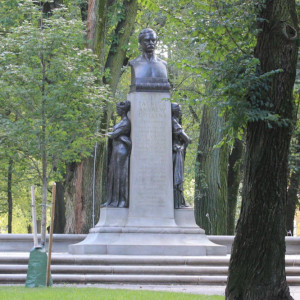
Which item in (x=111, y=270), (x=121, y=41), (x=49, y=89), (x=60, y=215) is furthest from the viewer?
(x=60, y=215)

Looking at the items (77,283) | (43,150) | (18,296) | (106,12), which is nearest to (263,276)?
(18,296)

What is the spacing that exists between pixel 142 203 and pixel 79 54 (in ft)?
21.8

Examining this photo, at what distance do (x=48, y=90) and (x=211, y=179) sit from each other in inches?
250

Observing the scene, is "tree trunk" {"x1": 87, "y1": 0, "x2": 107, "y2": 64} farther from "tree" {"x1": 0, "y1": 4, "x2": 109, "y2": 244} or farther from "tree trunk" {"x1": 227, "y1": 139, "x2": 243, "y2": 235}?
"tree trunk" {"x1": 227, "y1": 139, "x2": 243, "y2": 235}

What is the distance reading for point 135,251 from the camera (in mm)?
14727

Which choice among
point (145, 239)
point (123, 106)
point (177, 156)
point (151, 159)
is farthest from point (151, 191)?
point (123, 106)

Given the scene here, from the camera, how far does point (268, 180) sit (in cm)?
938

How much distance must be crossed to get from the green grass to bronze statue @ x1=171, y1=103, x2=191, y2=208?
218 inches

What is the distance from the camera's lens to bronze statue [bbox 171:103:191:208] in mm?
15961

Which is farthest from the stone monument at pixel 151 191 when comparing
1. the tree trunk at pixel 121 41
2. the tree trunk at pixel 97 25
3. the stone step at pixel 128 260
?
the tree trunk at pixel 121 41

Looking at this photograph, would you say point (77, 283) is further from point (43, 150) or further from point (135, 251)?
point (43, 150)

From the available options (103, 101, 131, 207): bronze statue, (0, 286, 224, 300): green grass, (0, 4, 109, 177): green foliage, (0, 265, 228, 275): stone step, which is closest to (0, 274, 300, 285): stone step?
(0, 265, 228, 275): stone step

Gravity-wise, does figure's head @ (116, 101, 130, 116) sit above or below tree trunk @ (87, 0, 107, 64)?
below

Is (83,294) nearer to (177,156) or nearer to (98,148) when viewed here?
(177,156)
